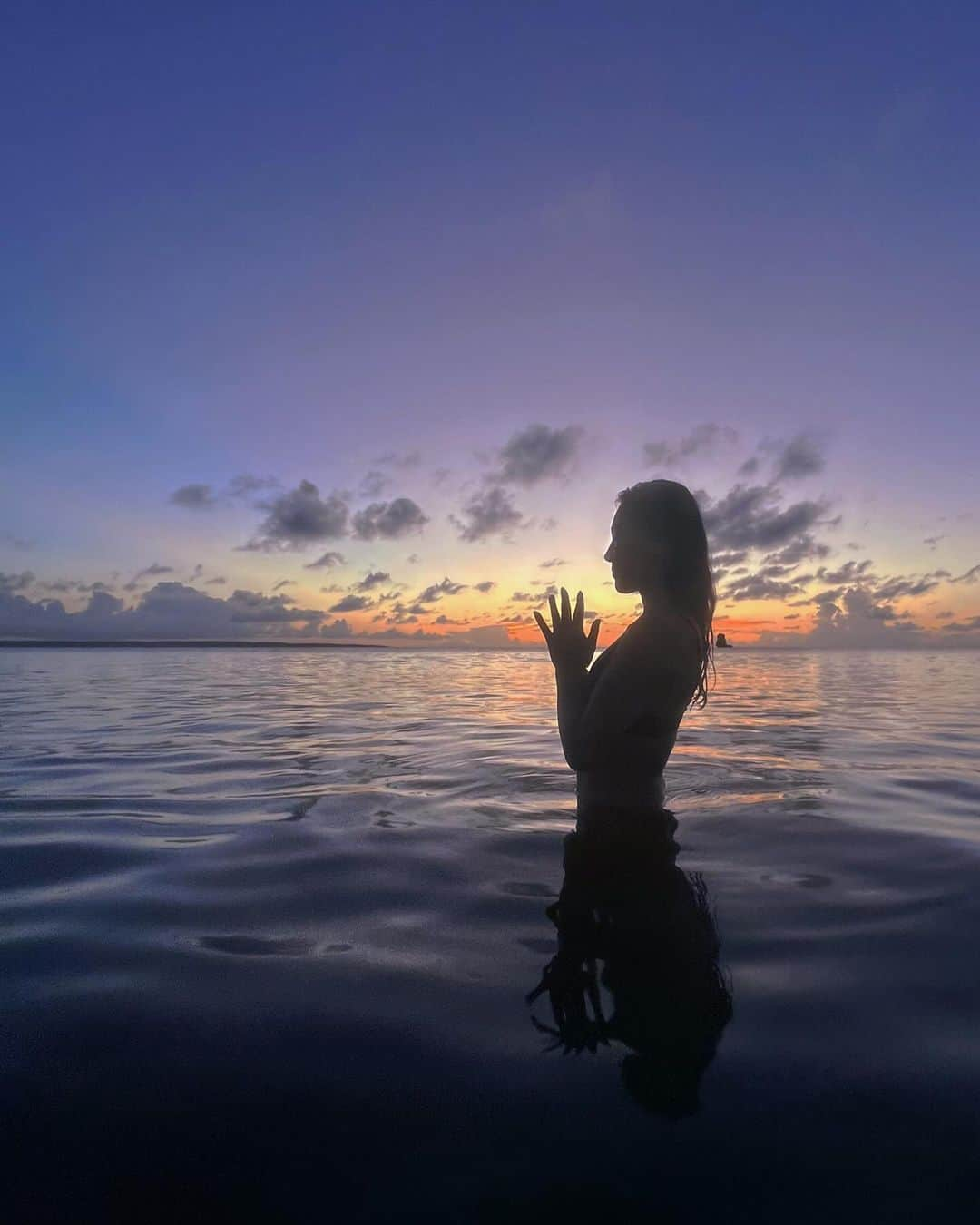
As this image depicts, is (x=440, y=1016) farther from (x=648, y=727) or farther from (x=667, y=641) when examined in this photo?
(x=667, y=641)

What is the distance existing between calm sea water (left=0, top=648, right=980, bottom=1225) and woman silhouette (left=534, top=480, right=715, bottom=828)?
669 millimetres

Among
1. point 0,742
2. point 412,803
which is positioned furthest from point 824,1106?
point 0,742

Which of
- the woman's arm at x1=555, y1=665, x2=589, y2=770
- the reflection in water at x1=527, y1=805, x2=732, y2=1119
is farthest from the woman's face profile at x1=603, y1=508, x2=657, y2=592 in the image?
the reflection in water at x1=527, y1=805, x2=732, y2=1119

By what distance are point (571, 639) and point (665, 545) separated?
0.78m

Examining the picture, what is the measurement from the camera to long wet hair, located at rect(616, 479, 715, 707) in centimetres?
399

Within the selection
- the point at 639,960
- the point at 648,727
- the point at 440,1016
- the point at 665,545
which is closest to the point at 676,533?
the point at 665,545

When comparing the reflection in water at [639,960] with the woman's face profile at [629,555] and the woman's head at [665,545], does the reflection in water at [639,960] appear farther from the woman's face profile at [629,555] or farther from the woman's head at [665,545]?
the woman's face profile at [629,555]

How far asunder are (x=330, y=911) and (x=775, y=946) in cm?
218

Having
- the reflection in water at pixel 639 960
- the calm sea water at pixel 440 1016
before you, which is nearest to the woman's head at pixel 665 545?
the reflection in water at pixel 639 960

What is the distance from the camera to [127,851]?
473 centimetres

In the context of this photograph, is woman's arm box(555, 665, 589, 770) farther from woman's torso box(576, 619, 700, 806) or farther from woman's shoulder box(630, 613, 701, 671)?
woman's shoulder box(630, 613, 701, 671)

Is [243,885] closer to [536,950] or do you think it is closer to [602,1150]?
[536,950]

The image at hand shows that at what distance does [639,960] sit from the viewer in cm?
292

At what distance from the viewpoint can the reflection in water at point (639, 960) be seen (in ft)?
7.60
